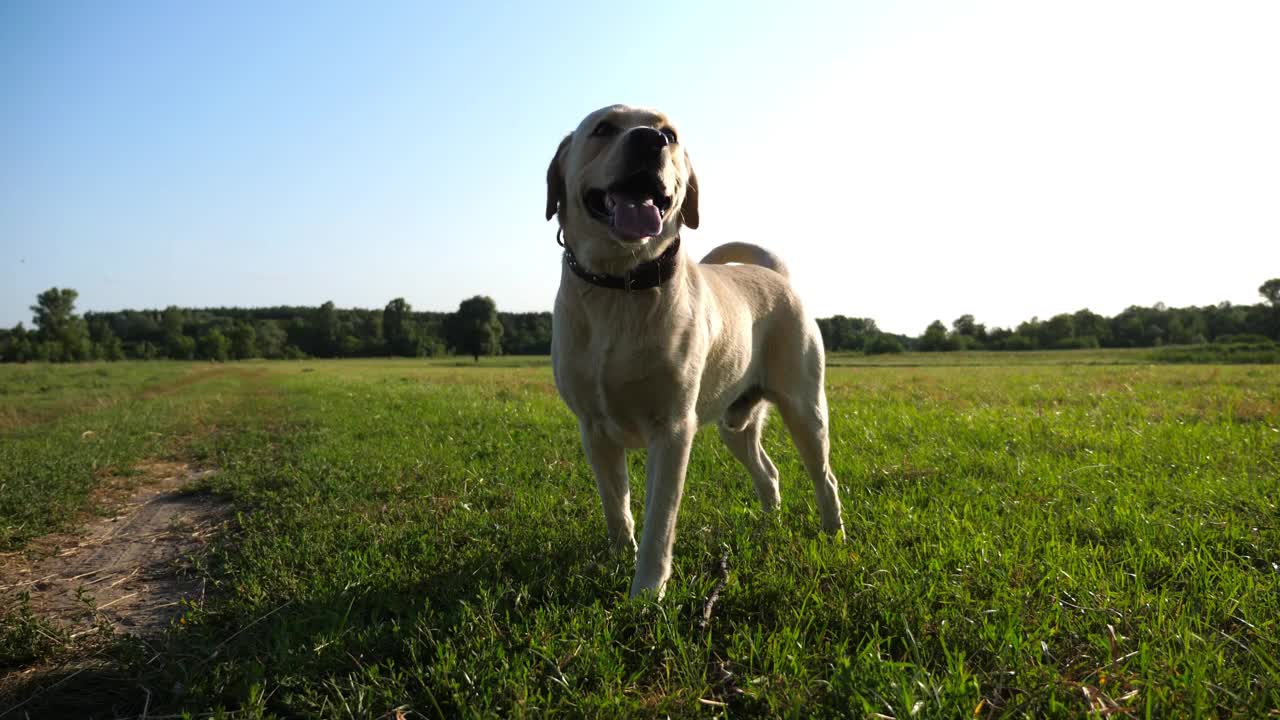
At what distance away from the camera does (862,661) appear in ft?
6.79

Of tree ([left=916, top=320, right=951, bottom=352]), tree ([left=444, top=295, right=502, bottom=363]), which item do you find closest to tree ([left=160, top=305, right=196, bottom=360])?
tree ([left=444, top=295, right=502, bottom=363])

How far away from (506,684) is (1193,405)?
1021cm

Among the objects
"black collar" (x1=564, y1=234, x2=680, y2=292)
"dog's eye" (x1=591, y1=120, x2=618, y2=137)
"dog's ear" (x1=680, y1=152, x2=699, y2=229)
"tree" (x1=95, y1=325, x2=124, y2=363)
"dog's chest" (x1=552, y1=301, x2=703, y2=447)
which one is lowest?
"tree" (x1=95, y1=325, x2=124, y2=363)

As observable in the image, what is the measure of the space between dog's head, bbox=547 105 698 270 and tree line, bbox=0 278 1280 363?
1892 inches

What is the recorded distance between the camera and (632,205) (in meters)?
2.64

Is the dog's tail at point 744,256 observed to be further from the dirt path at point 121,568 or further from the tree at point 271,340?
the tree at point 271,340

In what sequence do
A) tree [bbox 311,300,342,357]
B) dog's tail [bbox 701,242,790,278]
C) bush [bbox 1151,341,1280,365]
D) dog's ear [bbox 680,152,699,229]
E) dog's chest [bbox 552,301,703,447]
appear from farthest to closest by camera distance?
tree [bbox 311,300,342,357]
bush [bbox 1151,341,1280,365]
dog's tail [bbox 701,242,790,278]
dog's ear [bbox 680,152,699,229]
dog's chest [bbox 552,301,703,447]

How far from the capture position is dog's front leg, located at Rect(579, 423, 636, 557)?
3092 millimetres

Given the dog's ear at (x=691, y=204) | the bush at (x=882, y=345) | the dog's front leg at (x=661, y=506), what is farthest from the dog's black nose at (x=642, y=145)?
the bush at (x=882, y=345)

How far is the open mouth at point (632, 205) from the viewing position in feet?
8.57

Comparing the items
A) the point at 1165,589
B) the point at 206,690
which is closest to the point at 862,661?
the point at 1165,589

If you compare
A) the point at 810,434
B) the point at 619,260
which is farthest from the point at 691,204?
the point at 810,434

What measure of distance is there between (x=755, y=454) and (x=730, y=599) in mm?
1515

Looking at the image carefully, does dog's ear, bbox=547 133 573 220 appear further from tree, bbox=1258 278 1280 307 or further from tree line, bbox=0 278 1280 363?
tree, bbox=1258 278 1280 307
